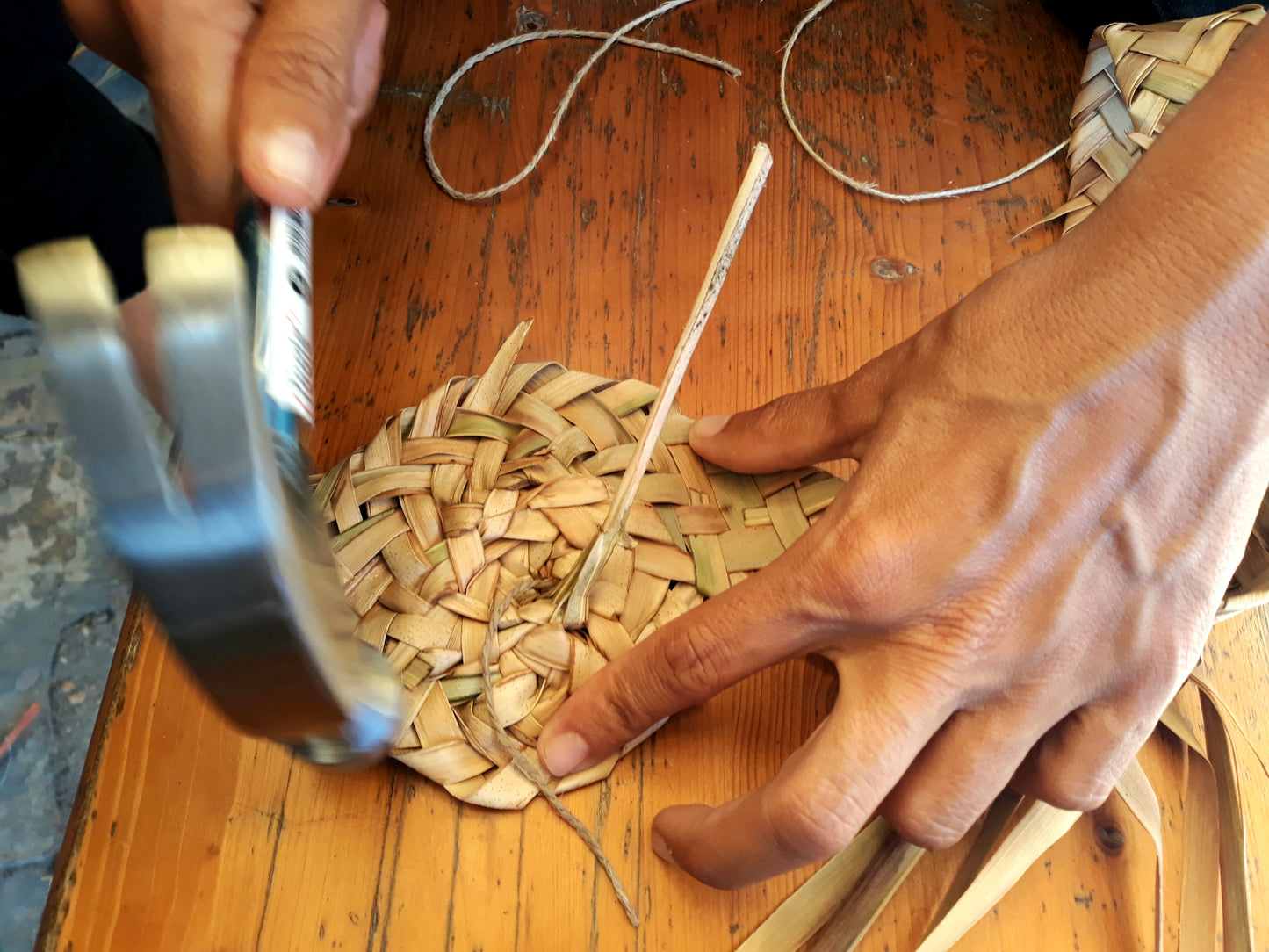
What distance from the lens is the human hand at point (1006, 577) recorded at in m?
0.48

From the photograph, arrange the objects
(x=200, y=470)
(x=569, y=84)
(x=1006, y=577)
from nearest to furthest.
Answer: (x=200, y=470) → (x=1006, y=577) → (x=569, y=84)

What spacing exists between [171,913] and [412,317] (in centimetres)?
48

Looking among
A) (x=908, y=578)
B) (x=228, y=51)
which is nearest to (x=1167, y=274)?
(x=908, y=578)

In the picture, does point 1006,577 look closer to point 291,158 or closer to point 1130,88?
point 291,158

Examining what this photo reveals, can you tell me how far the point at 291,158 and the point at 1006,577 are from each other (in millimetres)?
439

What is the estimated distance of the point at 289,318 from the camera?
15.0 inches

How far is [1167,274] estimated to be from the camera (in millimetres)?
478

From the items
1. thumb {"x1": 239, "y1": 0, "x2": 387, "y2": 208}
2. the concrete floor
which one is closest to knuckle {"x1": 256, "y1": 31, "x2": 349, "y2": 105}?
thumb {"x1": 239, "y1": 0, "x2": 387, "y2": 208}

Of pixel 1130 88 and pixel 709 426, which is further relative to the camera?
pixel 1130 88

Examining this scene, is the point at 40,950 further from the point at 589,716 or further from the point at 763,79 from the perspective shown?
the point at 763,79

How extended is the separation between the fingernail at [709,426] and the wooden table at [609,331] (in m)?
0.06

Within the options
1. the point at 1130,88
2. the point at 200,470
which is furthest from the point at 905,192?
the point at 200,470

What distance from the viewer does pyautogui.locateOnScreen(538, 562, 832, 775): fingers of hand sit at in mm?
511

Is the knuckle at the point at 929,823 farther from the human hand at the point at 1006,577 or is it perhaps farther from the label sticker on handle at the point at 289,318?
the label sticker on handle at the point at 289,318
